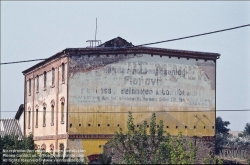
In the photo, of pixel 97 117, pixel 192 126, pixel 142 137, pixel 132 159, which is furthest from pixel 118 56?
pixel 132 159

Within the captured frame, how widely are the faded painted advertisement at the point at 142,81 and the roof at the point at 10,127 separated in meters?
12.7

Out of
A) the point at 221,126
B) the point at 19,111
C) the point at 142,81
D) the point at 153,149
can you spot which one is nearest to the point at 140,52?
the point at 142,81

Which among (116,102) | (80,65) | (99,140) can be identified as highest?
(80,65)

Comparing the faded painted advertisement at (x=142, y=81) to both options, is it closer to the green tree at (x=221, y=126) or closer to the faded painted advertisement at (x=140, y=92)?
the faded painted advertisement at (x=140, y=92)

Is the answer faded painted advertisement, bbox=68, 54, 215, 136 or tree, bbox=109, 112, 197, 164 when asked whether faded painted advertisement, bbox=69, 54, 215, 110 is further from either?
tree, bbox=109, 112, 197, 164

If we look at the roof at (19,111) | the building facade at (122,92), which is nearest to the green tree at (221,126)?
the roof at (19,111)

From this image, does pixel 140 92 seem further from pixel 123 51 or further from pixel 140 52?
pixel 123 51

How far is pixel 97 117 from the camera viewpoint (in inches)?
1206

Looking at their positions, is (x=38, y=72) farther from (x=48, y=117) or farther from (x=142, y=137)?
(x=142, y=137)

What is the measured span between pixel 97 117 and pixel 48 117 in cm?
507

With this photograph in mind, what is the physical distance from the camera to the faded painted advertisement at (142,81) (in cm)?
3059

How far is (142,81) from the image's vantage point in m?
31.4

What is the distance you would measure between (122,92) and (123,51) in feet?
7.38

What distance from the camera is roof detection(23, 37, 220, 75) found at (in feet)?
100
